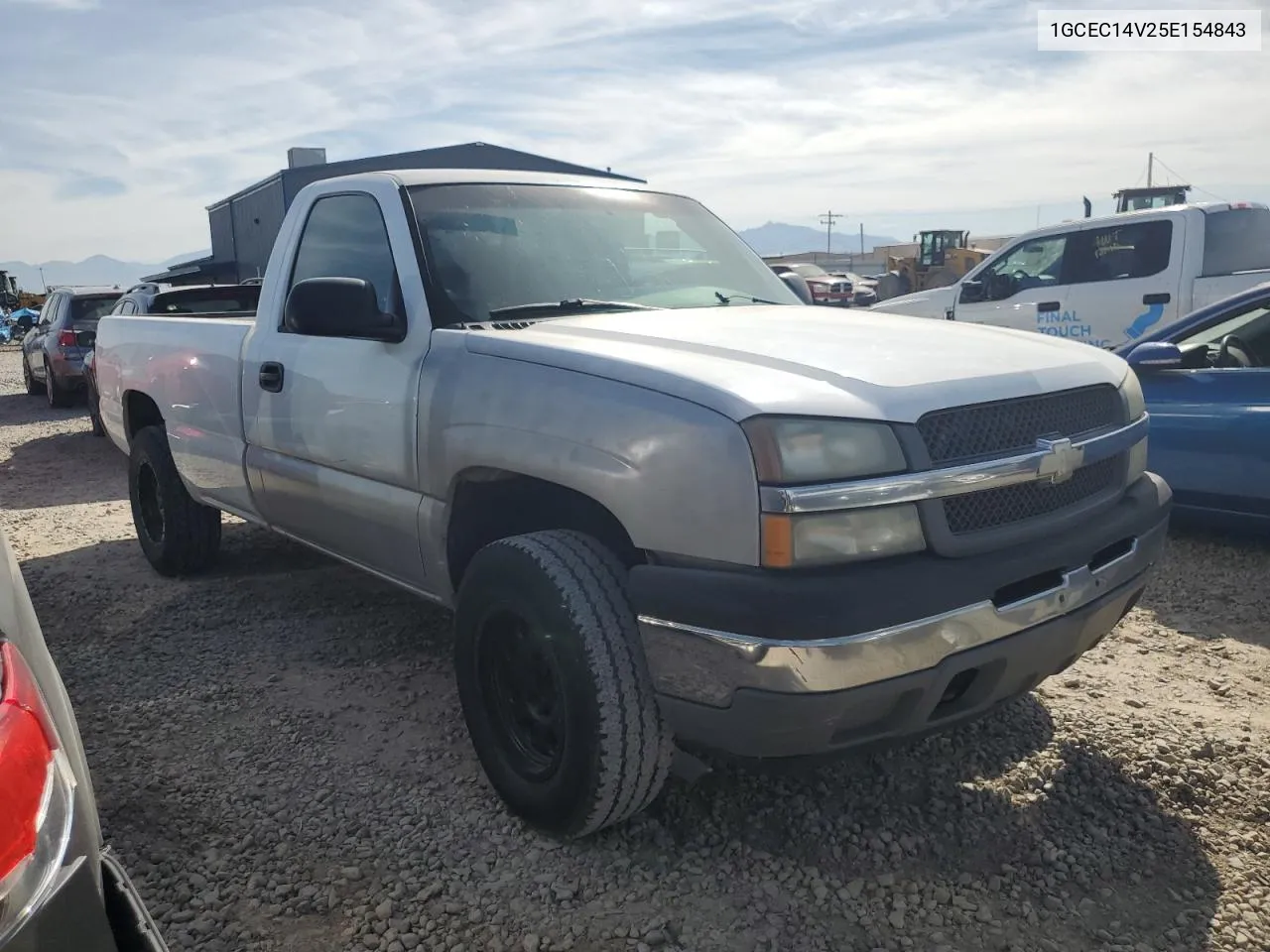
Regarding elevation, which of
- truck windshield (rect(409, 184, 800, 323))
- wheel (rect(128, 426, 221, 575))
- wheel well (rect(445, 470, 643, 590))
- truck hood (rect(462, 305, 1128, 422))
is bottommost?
wheel (rect(128, 426, 221, 575))

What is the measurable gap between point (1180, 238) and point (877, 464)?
7.37 m

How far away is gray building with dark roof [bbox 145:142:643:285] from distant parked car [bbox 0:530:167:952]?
21858 millimetres

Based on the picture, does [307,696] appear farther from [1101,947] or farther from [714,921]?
[1101,947]

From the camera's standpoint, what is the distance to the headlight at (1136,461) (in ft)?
9.53

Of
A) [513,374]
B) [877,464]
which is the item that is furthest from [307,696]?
[877,464]

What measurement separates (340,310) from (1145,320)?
746 centimetres

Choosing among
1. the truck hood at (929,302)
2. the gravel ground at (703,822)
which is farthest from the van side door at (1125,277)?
the gravel ground at (703,822)

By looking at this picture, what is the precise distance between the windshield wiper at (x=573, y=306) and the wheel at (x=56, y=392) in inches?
524

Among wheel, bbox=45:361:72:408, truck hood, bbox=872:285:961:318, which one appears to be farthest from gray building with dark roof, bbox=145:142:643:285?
truck hood, bbox=872:285:961:318

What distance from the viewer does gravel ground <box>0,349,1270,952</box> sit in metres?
2.40

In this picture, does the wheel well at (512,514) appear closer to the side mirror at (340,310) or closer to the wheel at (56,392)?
the side mirror at (340,310)

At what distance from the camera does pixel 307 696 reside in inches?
148

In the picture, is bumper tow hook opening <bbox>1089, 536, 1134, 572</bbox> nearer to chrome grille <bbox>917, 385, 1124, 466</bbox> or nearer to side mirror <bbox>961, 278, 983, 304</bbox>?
chrome grille <bbox>917, 385, 1124, 466</bbox>

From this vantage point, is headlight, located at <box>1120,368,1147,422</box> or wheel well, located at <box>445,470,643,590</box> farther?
headlight, located at <box>1120,368,1147,422</box>
